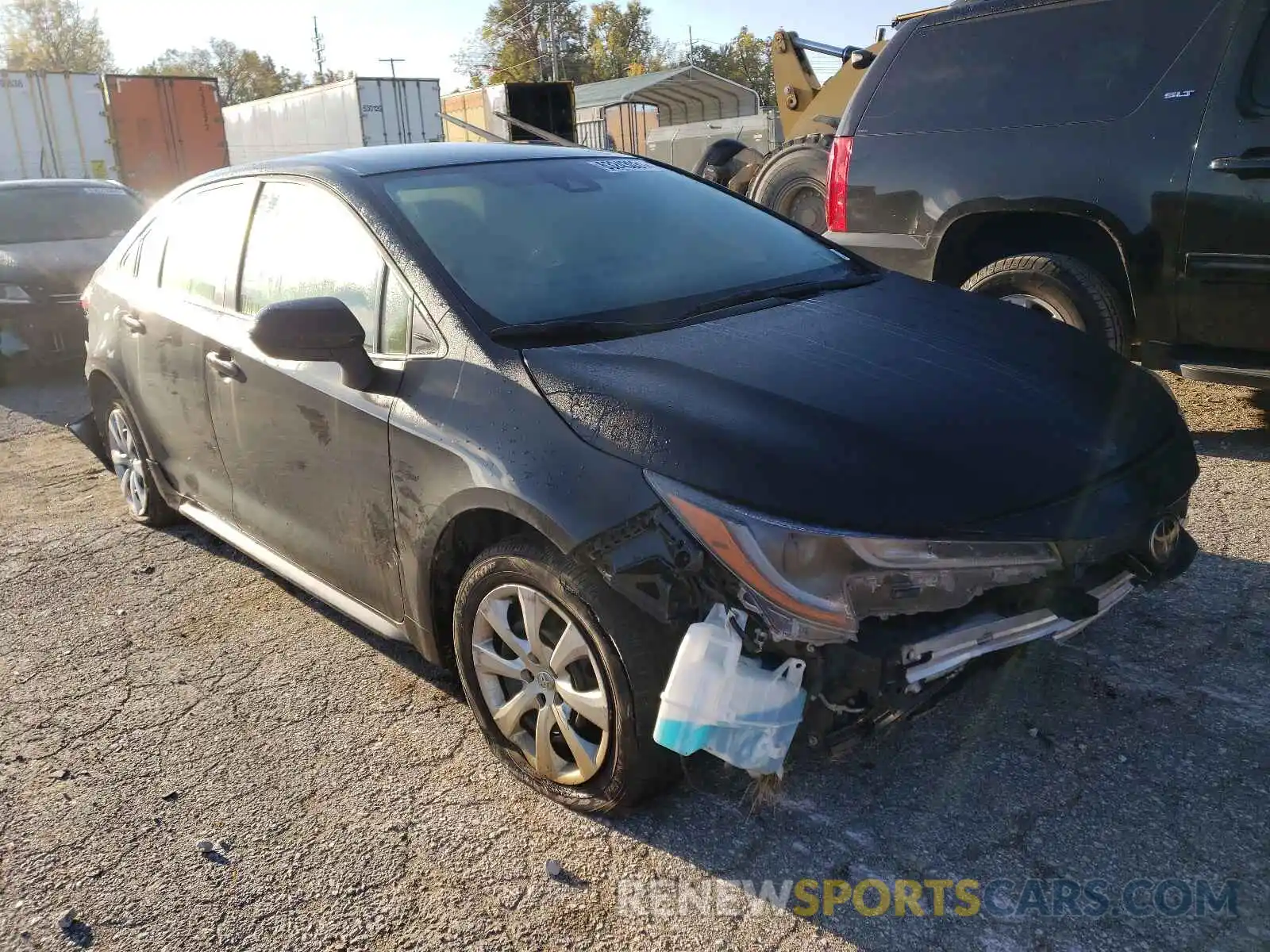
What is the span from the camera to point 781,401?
7.80 feet

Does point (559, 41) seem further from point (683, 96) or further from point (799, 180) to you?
point (799, 180)

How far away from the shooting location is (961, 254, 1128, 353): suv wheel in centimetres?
466

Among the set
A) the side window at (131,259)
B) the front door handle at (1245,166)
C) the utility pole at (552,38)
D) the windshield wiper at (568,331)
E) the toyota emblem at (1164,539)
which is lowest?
the toyota emblem at (1164,539)

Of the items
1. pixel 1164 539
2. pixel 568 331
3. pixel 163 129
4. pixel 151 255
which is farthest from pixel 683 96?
pixel 1164 539

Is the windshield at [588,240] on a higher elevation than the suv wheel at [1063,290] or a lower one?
higher

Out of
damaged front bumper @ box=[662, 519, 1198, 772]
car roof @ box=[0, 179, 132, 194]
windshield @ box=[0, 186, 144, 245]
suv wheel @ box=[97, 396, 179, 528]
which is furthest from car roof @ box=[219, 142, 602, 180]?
car roof @ box=[0, 179, 132, 194]

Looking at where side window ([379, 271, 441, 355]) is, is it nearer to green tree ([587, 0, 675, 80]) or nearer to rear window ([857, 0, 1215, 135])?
rear window ([857, 0, 1215, 135])

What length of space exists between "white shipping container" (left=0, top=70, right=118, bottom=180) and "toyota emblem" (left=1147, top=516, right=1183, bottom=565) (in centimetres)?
1920

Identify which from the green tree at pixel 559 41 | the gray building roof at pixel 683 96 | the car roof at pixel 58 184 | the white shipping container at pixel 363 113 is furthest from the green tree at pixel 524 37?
the car roof at pixel 58 184

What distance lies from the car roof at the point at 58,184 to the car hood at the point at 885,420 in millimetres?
8946

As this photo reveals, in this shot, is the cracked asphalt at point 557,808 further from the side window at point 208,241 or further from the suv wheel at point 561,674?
the side window at point 208,241

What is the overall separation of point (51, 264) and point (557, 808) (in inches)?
306

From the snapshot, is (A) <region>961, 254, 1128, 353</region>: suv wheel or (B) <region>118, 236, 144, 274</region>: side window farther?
(A) <region>961, 254, 1128, 353</region>: suv wheel

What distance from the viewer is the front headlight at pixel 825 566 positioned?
2.08 metres
